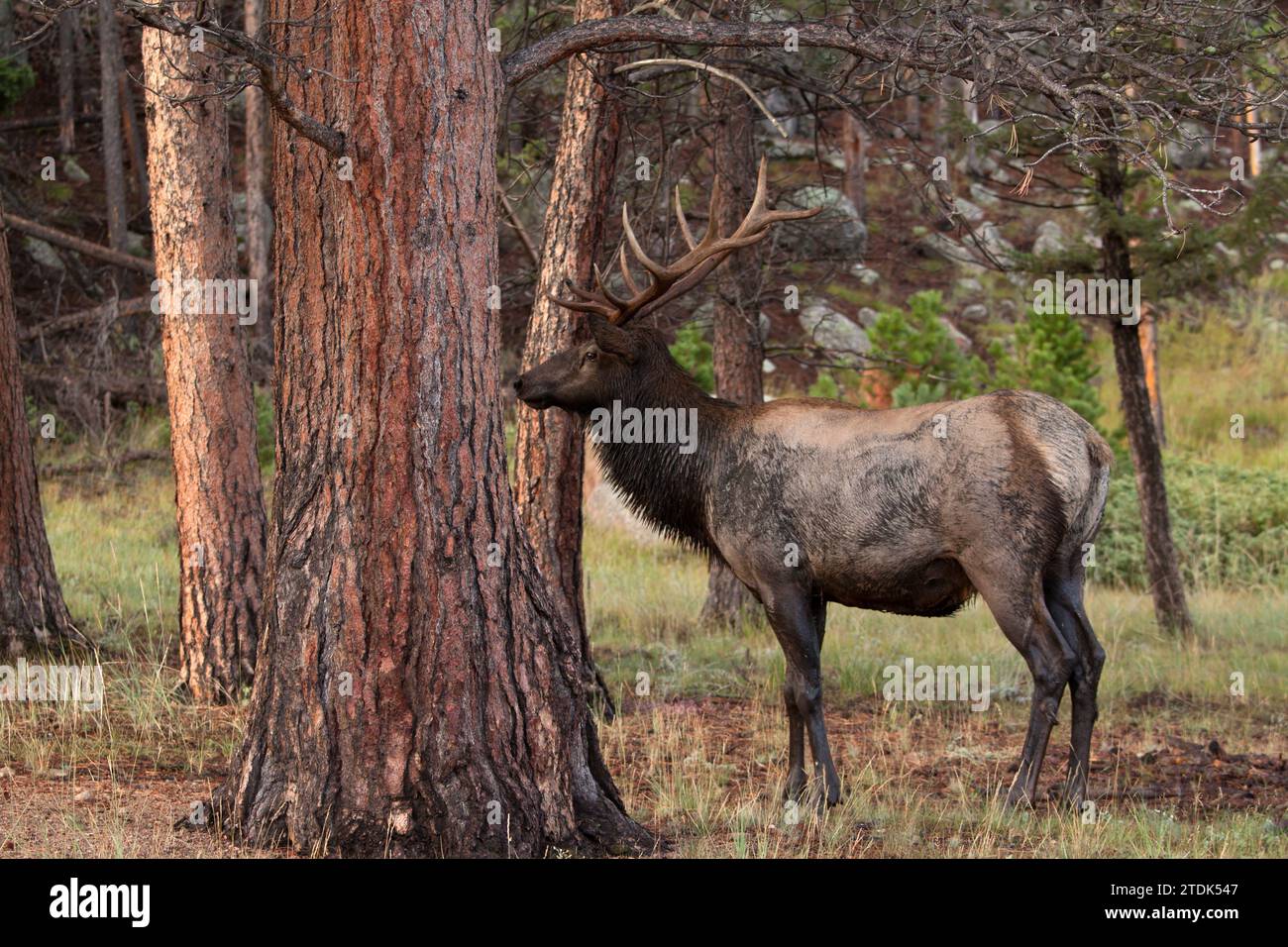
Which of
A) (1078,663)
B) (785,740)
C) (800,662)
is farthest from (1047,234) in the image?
(800,662)

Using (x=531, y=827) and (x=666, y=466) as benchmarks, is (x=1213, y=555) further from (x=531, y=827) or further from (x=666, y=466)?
(x=531, y=827)

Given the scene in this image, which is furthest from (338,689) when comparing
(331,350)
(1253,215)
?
(1253,215)

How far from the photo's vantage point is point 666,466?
8.29 meters

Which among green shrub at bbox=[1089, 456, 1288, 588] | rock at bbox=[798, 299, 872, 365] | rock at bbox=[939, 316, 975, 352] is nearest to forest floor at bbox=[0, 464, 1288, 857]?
green shrub at bbox=[1089, 456, 1288, 588]

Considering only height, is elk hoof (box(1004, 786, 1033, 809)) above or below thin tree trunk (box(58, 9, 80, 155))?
below

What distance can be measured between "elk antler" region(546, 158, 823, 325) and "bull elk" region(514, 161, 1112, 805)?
13 millimetres

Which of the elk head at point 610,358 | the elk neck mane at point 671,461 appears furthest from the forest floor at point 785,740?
the elk head at point 610,358

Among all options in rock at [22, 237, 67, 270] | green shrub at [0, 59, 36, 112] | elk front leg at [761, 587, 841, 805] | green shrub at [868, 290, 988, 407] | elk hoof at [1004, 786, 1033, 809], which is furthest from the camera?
rock at [22, 237, 67, 270]

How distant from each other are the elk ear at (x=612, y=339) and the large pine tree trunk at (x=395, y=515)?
82.3 inches

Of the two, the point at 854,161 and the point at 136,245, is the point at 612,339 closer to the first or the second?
the point at 136,245

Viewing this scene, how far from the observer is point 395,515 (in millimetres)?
5816

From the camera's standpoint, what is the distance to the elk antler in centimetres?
762

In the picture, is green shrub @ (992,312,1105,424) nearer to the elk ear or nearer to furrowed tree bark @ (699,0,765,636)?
furrowed tree bark @ (699,0,765,636)

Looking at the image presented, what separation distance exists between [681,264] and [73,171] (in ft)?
72.6
